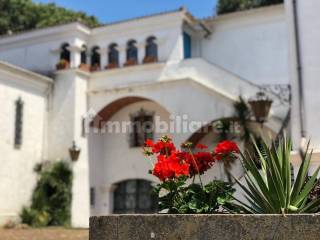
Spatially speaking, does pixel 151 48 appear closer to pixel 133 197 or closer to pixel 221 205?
pixel 133 197

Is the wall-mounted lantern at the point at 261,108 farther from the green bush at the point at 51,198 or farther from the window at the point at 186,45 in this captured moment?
the green bush at the point at 51,198

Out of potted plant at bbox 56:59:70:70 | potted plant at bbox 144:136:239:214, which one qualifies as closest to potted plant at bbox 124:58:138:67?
potted plant at bbox 56:59:70:70

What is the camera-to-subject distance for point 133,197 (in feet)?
67.6

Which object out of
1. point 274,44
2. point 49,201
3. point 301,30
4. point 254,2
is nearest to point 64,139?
point 49,201

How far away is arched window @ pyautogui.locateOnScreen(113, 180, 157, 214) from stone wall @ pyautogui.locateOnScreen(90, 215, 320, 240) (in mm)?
15320

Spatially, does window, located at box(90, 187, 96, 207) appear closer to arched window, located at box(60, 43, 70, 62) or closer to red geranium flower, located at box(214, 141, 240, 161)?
arched window, located at box(60, 43, 70, 62)

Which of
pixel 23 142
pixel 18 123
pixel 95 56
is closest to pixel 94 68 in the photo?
pixel 95 56

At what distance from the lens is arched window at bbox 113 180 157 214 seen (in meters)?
20.3

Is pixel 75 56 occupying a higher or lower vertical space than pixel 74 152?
higher

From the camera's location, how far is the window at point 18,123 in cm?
1850

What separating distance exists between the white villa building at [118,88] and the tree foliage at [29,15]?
10.3 meters

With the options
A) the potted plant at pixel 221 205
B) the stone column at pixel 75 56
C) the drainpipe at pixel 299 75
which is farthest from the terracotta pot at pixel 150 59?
the potted plant at pixel 221 205

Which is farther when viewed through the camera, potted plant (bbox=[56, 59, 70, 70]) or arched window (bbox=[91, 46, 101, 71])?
arched window (bbox=[91, 46, 101, 71])

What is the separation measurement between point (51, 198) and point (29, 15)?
17879mm
